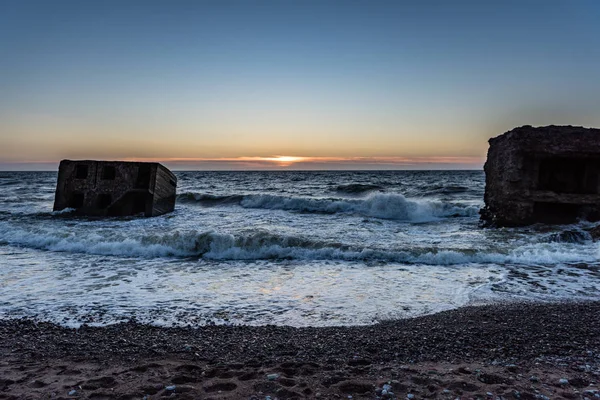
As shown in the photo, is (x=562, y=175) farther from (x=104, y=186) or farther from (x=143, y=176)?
(x=104, y=186)

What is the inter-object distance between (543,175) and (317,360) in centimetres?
1078

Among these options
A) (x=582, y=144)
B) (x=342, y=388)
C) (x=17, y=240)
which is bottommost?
(x=17, y=240)

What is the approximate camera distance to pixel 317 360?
130 inches

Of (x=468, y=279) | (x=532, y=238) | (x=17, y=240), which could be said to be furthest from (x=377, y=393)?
(x=17, y=240)

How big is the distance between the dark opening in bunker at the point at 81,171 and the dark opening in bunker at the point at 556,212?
12680 mm

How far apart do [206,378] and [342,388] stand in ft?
3.14

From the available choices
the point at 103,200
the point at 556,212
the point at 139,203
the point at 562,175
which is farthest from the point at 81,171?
the point at 562,175

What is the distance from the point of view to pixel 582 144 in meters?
9.66

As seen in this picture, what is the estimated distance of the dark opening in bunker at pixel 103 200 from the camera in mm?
12809

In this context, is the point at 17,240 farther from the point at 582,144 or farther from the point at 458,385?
the point at 582,144

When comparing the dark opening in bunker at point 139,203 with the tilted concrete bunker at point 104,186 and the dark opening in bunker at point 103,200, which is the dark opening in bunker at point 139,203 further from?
the dark opening in bunker at point 103,200

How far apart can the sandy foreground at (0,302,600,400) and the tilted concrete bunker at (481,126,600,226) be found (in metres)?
6.46

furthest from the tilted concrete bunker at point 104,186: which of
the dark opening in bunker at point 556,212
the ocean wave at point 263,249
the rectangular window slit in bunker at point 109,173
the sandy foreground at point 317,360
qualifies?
the dark opening in bunker at point 556,212

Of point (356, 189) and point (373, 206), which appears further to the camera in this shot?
point (356, 189)
